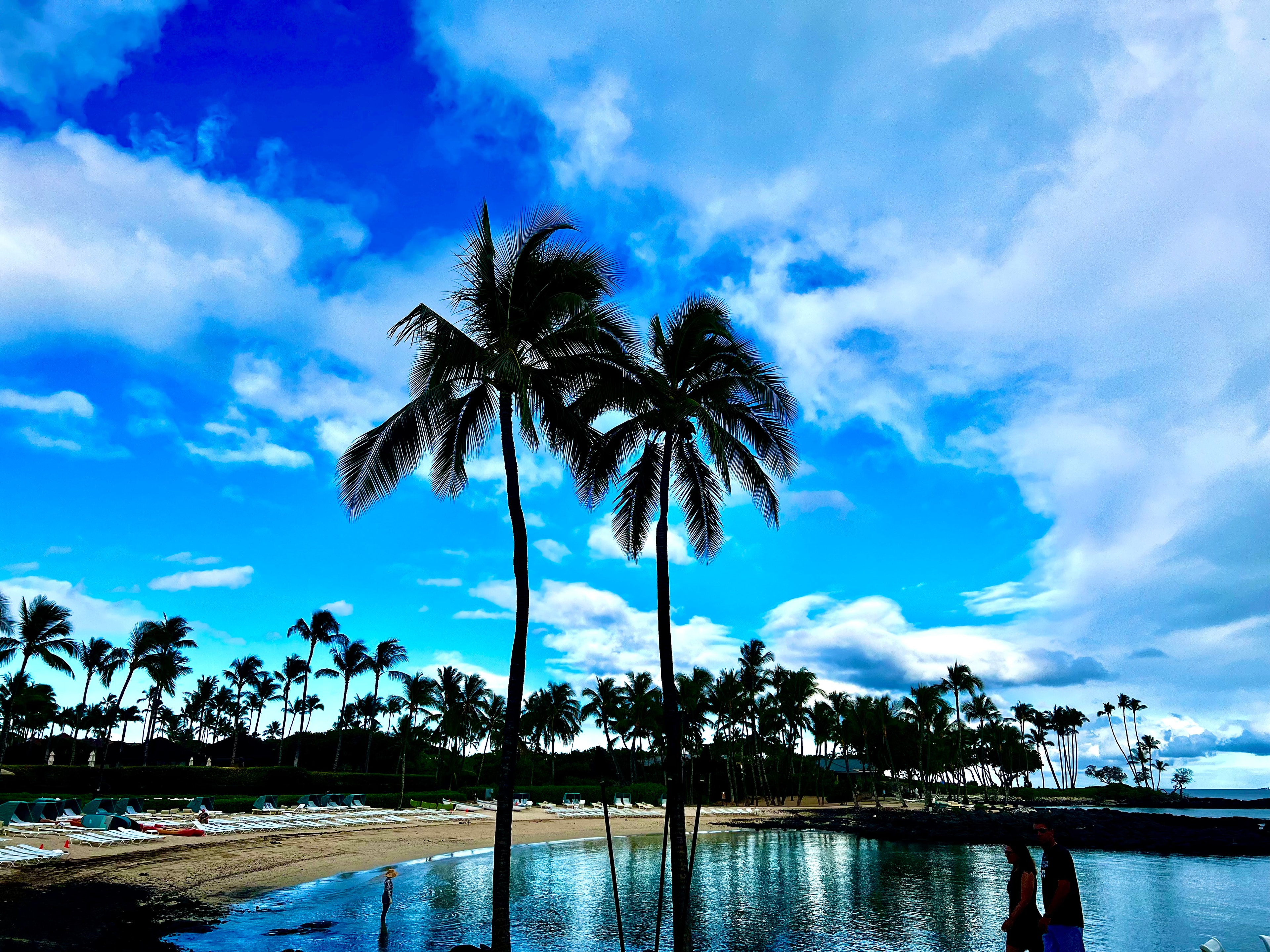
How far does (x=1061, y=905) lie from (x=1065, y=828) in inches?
2084

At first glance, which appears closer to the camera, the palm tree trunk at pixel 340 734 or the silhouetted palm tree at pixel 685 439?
the silhouetted palm tree at pixel 685 439

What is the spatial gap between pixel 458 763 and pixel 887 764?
51.8 m

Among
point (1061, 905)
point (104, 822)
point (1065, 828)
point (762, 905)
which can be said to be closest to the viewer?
point (1061, 905)

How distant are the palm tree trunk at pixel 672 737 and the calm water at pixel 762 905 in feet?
19.1

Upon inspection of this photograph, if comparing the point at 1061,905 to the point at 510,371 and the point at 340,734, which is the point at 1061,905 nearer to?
the point at 510,371

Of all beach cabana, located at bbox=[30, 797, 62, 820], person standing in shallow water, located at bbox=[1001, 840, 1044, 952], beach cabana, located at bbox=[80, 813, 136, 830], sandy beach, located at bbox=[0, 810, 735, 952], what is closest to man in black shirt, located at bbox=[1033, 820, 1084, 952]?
person standing in shallow water, located at bbox=[1001, 840, 1044, 952]

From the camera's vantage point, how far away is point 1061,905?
312 inches

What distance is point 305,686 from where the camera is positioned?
68562 millimetres

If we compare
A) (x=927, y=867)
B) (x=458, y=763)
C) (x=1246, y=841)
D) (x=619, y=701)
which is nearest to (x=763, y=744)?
(x=619, y=701)

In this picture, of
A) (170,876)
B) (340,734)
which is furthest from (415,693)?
(170,876)

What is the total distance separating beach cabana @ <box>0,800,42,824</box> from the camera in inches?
1011

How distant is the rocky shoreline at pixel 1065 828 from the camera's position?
42.8m

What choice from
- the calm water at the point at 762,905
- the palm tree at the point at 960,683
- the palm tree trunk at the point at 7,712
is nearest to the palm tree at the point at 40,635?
the palm tree trunk at the point at 7,712

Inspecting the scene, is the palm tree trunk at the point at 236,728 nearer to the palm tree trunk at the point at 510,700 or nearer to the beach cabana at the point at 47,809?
the beach cabana at the point at 47,809
